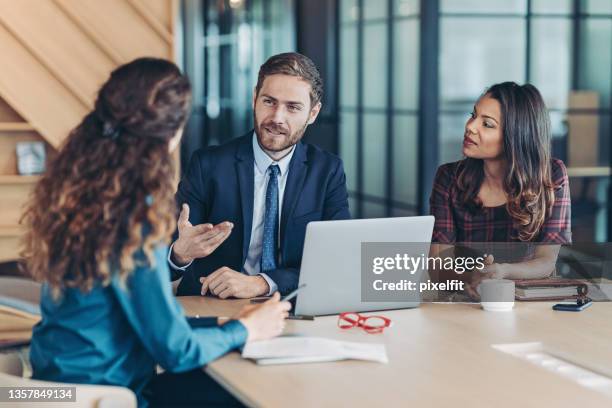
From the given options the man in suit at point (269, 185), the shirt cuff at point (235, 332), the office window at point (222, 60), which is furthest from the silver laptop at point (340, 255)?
the office window at point (222, 60)

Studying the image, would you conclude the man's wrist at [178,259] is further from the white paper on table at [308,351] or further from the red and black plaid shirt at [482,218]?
the red and black plaid shirt at [482,218]

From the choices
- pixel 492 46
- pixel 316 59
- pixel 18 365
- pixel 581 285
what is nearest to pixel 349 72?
pixel 316 59

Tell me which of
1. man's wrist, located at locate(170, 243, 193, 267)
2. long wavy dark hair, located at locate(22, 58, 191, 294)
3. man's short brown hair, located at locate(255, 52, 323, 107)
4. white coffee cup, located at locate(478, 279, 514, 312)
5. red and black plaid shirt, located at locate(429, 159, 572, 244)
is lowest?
white coffee cup, located at locate(478, 279, 514, 312)

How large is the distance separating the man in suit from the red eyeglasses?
482mm

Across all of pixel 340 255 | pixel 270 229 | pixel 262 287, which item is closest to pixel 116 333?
pixel 340 255

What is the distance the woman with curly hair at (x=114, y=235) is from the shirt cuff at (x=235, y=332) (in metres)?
0.09

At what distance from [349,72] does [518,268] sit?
12.6 ft

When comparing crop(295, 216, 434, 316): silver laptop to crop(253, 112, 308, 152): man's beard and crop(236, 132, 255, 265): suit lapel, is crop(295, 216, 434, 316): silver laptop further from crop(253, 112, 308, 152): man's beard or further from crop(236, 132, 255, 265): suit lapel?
crop(253, 112, 308, 152): man's beard

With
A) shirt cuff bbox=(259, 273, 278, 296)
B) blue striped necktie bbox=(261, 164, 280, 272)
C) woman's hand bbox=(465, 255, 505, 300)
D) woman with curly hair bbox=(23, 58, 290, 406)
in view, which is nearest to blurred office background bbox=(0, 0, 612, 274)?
blue striped necktie bbox=(261, 164, 280, 272)

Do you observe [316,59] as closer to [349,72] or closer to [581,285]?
[349,72]

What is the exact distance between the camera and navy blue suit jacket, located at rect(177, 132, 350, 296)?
2943 mm

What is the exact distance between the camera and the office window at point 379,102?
18.6 ft

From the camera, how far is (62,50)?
4.97 m

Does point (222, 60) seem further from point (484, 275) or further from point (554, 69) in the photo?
point (484, 275)
